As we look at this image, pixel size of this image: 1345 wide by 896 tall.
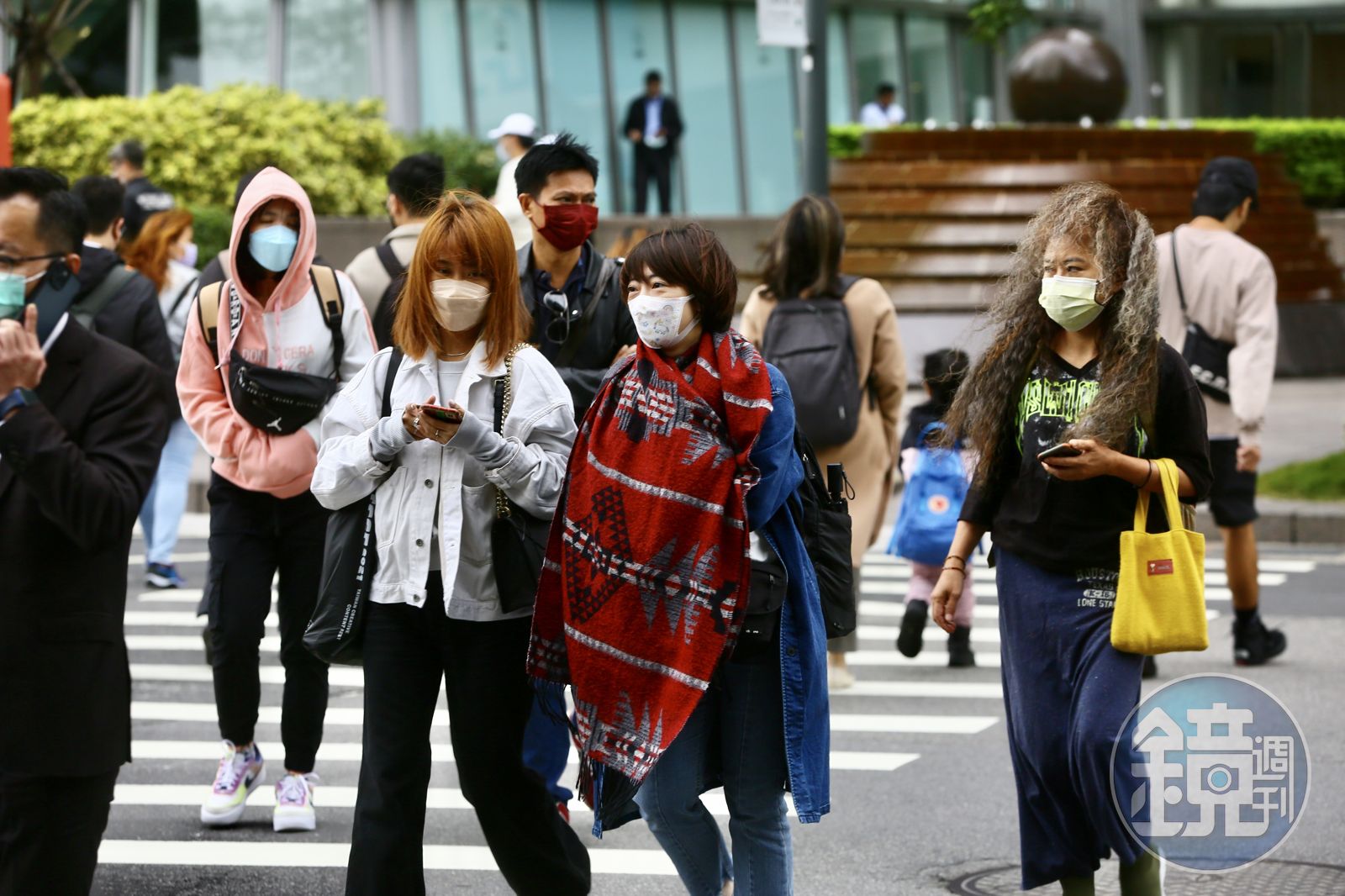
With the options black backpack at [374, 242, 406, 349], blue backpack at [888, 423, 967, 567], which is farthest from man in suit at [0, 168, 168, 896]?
blue backpack at [888, 423, 967, 567]

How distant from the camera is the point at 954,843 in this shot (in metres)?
6.07

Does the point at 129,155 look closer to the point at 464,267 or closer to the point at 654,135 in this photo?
the point at 464,267

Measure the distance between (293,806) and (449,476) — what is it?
2.05 metres

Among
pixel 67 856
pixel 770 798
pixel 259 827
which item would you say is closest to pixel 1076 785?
pixel 770 798

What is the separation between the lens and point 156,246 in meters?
10.2

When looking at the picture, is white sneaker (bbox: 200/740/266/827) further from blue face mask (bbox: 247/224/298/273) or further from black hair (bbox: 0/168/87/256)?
black hair (bbox: 0/168/87/256)

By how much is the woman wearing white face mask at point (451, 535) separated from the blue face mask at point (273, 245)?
4.06 feet

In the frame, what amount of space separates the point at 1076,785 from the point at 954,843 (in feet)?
5.06

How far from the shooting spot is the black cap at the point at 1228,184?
328 inches

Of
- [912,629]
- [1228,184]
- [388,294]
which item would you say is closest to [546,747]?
[388,294]

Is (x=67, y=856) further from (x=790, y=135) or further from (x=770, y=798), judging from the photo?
(x=790, y=135)

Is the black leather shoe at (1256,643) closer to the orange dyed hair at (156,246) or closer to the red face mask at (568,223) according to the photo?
the red face mask at (568,223)

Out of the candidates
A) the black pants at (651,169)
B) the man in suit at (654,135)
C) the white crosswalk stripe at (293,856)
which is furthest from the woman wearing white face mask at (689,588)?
the black pants at (651,169)

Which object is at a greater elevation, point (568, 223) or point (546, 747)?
point (568, 223)
